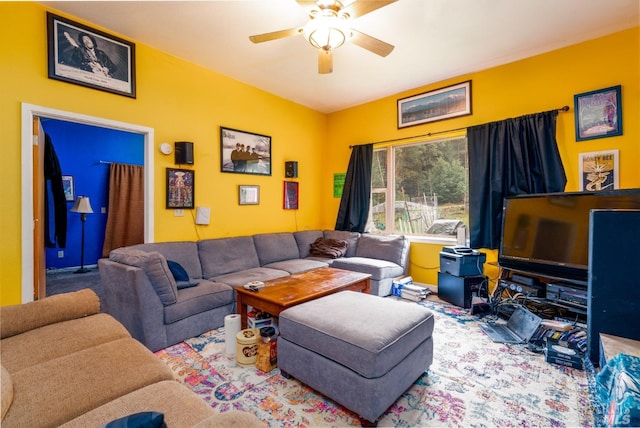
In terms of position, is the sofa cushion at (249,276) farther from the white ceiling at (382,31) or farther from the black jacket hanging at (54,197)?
the white ceiling at (382,31)

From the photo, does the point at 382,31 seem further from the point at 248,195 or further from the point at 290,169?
the point at 248,195

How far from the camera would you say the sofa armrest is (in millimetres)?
1509

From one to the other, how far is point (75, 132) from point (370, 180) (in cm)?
511

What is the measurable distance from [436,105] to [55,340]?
4.38 meters

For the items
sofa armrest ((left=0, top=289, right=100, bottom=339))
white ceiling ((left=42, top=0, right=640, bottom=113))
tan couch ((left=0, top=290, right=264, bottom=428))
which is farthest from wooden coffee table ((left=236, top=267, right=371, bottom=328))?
white ceiling ((left=42, top=0, right=640, bottom=113))

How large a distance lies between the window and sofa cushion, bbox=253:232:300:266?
139 cm

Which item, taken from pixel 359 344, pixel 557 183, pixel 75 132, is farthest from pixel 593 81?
pixel 75 132

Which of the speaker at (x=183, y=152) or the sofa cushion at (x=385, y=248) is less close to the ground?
the speaker at (x=183, y=152)

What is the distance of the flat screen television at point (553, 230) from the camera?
7.88 ft

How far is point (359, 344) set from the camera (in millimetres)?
1517

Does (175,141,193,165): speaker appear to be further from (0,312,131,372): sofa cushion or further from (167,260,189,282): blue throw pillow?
(0,312,131,372): sofa cushion

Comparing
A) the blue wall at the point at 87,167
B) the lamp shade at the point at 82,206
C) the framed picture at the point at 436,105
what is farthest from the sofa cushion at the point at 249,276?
the lamp shade at the point at 82,206

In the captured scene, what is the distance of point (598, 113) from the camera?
2.81 m

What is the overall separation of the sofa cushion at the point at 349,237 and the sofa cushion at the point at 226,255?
138 cm
